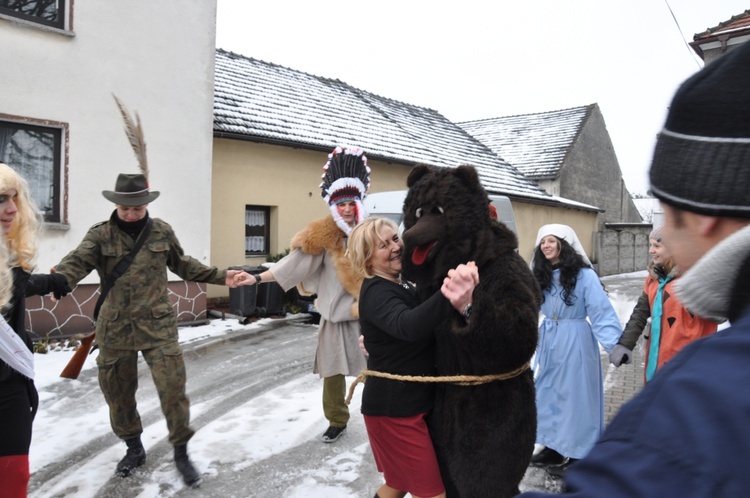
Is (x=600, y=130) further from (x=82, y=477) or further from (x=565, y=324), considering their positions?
(x=82, y=477)

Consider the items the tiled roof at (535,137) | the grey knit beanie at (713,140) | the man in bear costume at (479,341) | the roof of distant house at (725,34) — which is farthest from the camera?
the tiled roof at (535,137)

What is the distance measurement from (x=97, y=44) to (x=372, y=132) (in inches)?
320

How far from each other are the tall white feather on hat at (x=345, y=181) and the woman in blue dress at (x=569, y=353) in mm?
1536

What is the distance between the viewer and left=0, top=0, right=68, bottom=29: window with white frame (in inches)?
324

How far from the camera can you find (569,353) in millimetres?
4137

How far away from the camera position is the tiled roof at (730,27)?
39.5ft

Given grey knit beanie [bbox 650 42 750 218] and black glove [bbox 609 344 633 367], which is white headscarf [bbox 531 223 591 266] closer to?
black glove [bbox 609 344 633 367]

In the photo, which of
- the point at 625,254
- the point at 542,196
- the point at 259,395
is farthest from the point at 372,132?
the point at 625,254

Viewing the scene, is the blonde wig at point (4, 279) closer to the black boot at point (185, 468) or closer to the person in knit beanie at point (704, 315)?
the black boot at point (185, 468)

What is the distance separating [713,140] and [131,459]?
168 inches

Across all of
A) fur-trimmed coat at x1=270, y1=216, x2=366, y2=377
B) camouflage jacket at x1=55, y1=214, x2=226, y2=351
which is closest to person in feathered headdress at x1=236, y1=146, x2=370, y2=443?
fur-trimmed coat at x1=270, y1=216, x2=366, y2=377

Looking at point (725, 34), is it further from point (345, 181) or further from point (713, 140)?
point (713, 140)

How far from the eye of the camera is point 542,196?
2005 cm

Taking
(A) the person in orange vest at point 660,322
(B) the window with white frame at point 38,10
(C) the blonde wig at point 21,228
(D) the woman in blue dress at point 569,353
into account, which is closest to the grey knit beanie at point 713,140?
(A) the person in orange vest at point 660,322
